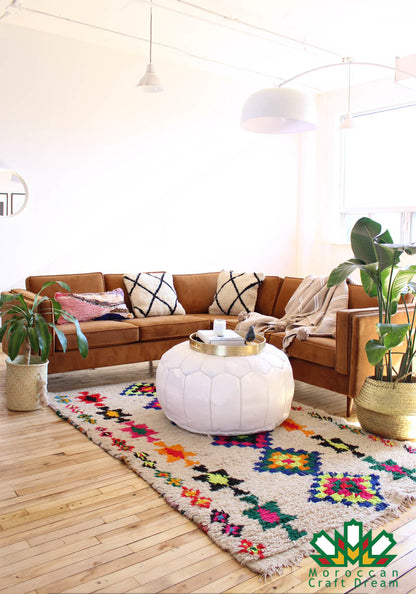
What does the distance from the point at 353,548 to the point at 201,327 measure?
2.70 metres

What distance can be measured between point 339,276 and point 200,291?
7.16 feet

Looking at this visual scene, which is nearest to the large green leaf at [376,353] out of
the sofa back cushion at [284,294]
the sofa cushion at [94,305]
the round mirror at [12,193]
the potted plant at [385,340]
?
the potted plant at [385,340]

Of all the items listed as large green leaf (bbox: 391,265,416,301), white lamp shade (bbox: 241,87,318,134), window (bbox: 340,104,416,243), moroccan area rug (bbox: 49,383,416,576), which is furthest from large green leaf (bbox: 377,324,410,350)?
window (bbox: 340,104,416,243)

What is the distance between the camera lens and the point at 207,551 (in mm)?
2051

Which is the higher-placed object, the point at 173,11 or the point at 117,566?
the point at 173,11

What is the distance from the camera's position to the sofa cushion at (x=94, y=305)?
14.3ft

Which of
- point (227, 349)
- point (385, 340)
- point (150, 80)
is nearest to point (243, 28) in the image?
point (150, 80)

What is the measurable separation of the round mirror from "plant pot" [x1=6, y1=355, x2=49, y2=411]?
7.87 feet

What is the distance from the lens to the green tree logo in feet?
6.66

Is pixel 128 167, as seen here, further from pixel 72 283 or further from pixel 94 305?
pixel 94 305

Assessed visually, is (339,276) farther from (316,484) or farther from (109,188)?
(109,188)

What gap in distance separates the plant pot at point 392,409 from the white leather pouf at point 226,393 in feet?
1.52

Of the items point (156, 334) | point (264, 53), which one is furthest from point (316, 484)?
point (264, 53)

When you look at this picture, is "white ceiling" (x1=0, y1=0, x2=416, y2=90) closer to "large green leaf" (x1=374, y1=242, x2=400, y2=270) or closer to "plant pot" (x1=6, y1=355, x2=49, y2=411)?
"large green leaf" (x1=374, y1=242, x2=400, y2=270)
